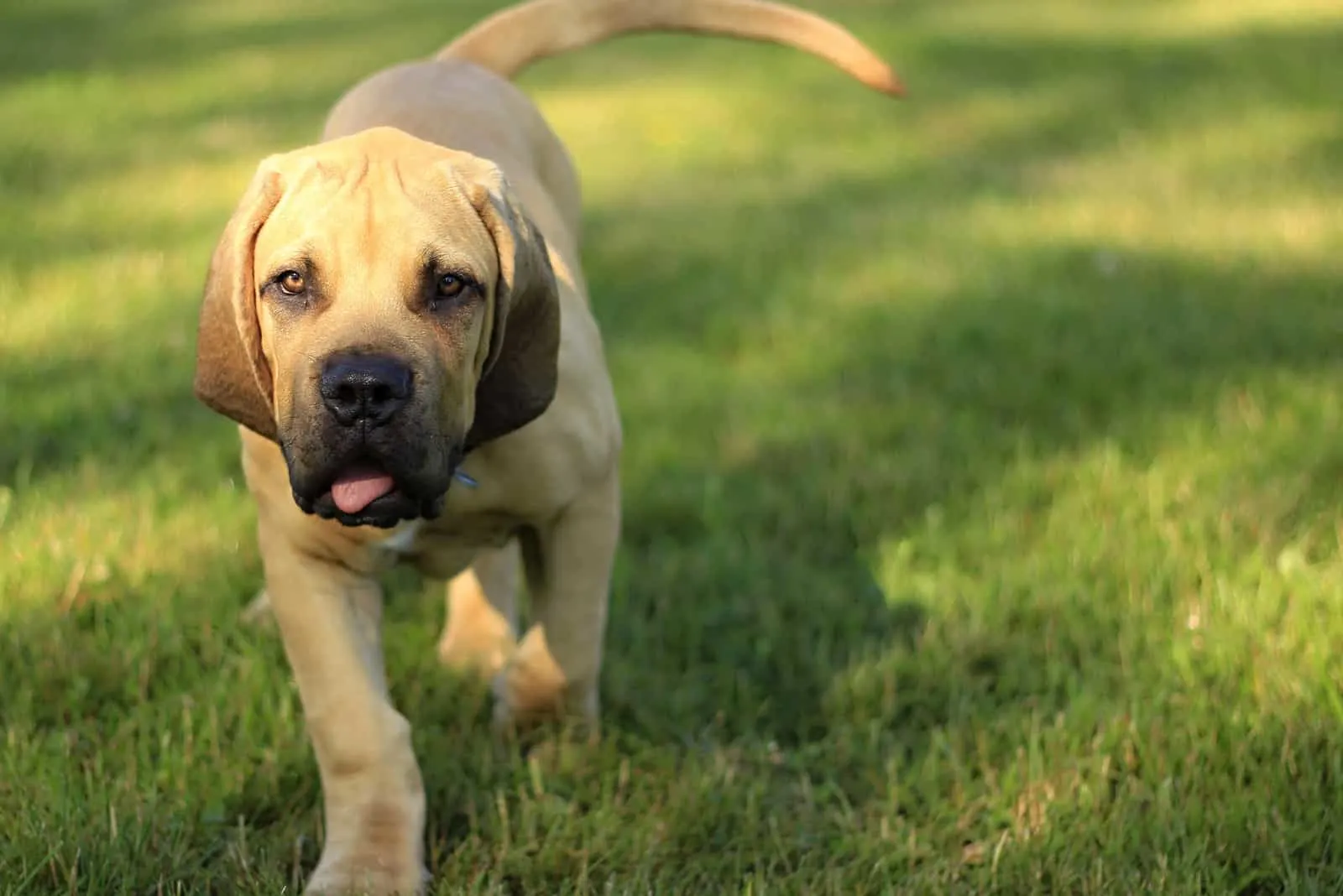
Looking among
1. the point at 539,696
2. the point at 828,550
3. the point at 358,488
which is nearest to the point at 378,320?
the point at 358,488

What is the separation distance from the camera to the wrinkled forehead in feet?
9.01

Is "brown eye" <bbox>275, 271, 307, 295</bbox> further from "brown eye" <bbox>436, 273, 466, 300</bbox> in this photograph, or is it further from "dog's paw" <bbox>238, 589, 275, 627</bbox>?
Result: "dog's paw" <bbox>238, 589, 275, 627</bbox>

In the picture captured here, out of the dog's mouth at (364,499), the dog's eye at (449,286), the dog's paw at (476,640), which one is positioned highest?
the dog's eye at (449,286)

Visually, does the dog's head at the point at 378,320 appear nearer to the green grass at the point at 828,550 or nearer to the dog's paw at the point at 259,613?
the green grass at the point at 828,550

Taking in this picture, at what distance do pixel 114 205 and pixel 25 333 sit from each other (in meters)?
2.08

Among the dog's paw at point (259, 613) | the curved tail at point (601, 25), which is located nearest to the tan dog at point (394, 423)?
the dog's paw at point (259, 613)

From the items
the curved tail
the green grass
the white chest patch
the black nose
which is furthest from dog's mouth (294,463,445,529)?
the curved tail

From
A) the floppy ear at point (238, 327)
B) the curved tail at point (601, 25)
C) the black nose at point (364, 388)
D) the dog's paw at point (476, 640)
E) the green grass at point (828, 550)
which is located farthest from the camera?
the curved tail at point (601, 25)

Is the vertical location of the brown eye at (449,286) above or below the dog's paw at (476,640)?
above

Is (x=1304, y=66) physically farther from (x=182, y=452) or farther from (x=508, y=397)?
(x=508, y=397)

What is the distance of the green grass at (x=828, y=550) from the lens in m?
3.05

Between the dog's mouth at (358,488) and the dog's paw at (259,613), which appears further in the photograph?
the dog's paw at (259,613)

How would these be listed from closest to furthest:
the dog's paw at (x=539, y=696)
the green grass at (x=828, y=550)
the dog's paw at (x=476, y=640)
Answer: the green grass at (x=828, y=550)
the dog's paw at (x=539, y=696)
the dog's paw at (x=476, y=640)

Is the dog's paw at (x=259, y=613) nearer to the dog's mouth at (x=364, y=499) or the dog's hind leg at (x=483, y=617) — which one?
the dog's hind leg at (x=483, y=617)
